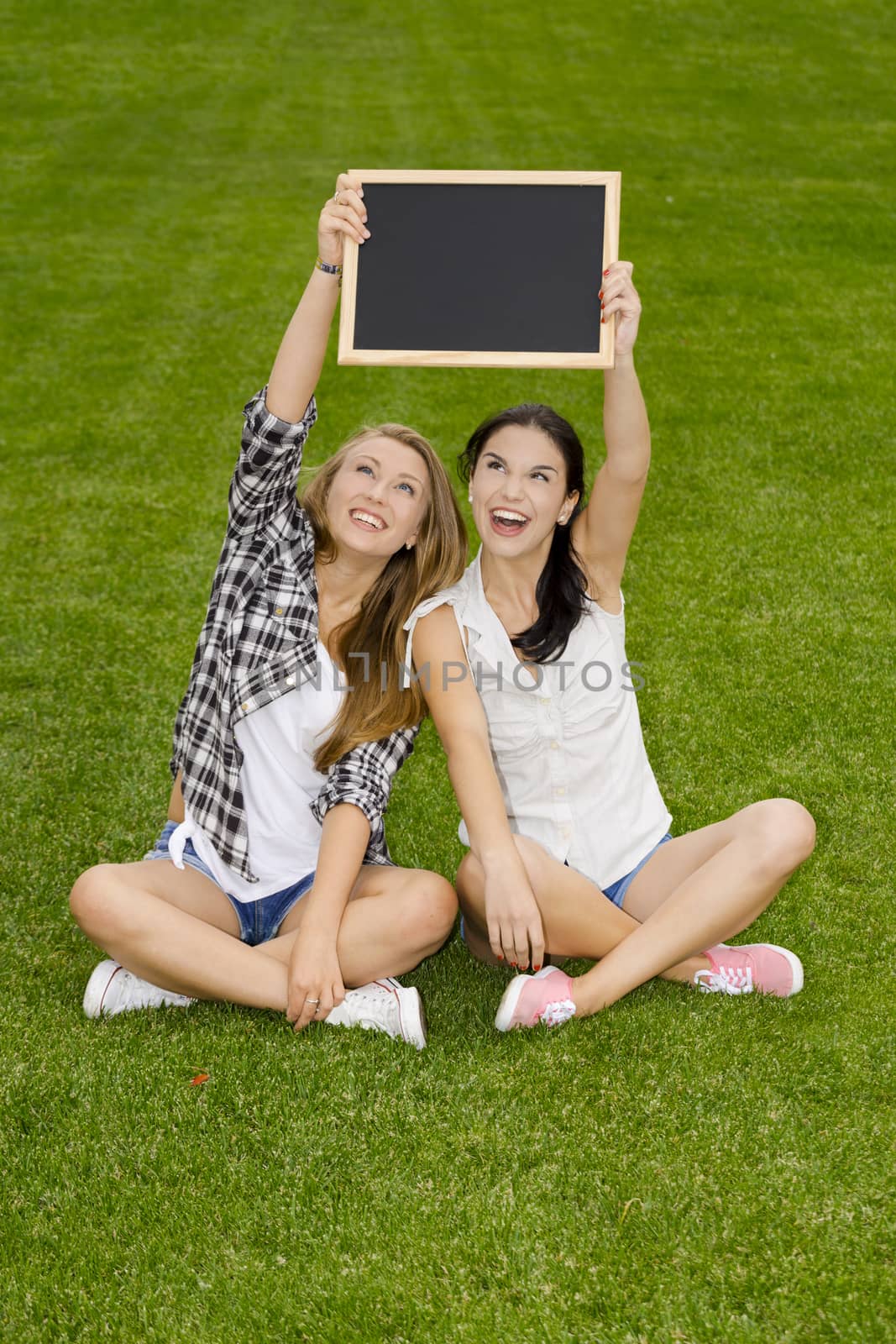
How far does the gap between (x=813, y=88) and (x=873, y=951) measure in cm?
1423

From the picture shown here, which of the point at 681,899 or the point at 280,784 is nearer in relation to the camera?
the point at 681,899

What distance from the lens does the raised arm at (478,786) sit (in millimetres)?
2668

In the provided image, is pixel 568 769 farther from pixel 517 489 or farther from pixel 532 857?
pixel 517 489

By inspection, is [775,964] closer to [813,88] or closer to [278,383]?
[278,383]

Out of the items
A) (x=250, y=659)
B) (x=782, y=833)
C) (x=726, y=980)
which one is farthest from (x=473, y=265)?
(x=726, y=980)

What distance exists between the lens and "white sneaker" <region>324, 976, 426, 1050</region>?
2.75 metres

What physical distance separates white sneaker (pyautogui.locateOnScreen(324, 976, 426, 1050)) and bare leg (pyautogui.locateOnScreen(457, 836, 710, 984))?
0.85 ft

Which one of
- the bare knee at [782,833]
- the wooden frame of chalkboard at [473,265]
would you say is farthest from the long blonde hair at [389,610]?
the bare knee at [782,833]

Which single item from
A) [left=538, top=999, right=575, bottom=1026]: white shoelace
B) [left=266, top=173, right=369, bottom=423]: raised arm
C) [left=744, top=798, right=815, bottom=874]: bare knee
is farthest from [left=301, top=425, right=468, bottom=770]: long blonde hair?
[left=744, top=798, right=815, bottom=874]: bare knee

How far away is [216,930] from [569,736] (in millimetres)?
891

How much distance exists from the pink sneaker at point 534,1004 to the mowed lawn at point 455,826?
0.13ft

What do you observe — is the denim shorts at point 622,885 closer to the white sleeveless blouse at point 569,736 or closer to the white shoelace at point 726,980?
the white sleeveless blouse at point 569,736

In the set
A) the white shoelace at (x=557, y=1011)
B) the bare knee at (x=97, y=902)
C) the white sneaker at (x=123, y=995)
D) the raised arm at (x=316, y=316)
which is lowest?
the white sneaker at (x=123, y=995)

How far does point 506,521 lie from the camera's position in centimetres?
280
